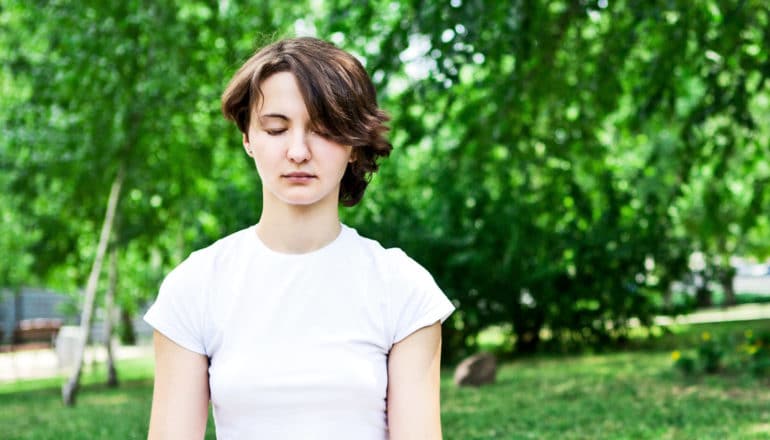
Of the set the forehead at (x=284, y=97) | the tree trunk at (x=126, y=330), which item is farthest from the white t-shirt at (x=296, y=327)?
the tree trunk at (x=126, y=330)

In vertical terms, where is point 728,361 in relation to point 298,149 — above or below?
below

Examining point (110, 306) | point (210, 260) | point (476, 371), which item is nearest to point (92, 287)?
point (110, 306)

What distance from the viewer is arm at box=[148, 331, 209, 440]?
1.69 meters

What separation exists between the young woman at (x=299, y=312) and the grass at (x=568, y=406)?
4869 millimetres

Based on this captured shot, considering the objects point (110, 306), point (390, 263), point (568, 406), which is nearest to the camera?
point (390, 263)

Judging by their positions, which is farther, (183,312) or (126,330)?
(126,330)

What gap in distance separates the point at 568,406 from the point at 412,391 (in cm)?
645

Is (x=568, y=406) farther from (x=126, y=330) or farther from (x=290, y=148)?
(x=126, y=330)

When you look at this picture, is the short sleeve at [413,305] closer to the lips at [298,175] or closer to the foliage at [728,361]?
the lips at [298,175]

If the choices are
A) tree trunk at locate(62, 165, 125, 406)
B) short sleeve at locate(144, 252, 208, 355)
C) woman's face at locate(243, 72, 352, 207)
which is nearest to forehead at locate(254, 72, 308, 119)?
woman's face at locate(243, 72, 352, 207)

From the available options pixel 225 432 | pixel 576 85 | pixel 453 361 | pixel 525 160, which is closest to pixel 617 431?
pixel 525 160

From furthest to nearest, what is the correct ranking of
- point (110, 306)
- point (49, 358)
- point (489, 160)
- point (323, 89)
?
point (49, 358)
point (110, 306)
point (489, 160)
point (323, 89)

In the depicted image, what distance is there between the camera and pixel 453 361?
1270 centimetres

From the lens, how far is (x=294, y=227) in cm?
175
